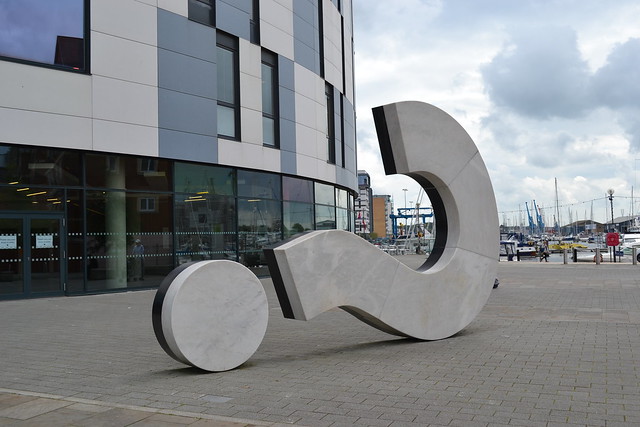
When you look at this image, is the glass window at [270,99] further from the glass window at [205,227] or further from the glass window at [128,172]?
the glass window at [128,172]

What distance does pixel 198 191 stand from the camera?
1962 centimetres

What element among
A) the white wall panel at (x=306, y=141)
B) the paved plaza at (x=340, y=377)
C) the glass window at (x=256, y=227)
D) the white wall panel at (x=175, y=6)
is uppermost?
the white wall panel at (x=175, y=6)

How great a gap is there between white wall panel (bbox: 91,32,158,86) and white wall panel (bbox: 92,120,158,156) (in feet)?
4.45

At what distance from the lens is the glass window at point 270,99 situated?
21.9 meters

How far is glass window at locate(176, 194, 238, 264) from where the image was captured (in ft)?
63.2

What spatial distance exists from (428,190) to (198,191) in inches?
452

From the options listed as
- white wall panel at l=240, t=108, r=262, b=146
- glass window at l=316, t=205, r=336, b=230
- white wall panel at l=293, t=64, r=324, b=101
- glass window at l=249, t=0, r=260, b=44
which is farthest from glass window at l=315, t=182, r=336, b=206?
glass window at l=249, t=0, r=260, b=44

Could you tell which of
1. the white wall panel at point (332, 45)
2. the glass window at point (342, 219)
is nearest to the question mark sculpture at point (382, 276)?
the white wall panel at point (332, 45)

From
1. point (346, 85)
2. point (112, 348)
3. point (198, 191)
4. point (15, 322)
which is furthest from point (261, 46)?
point (112, 348)

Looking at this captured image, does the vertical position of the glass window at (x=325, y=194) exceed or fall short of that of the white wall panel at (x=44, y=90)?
it falls short

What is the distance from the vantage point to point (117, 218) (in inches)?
697

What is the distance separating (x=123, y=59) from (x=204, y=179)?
4.57 metres

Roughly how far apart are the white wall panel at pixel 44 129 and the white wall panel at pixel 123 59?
63.3 inches

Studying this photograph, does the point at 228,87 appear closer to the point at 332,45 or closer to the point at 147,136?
the point at 147,136
